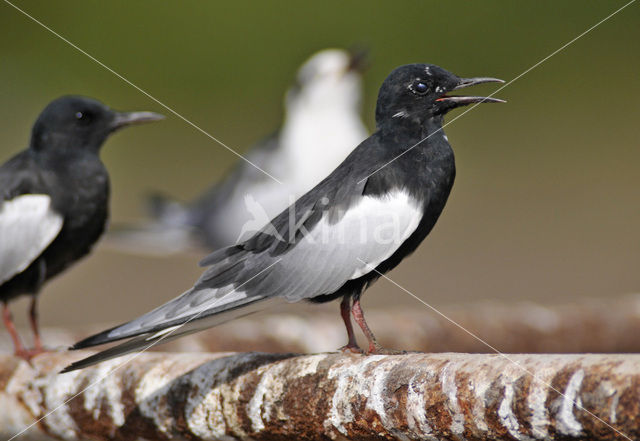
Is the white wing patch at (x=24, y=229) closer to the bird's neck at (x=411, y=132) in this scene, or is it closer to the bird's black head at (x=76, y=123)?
the bird's black head at (x=76, y=123)

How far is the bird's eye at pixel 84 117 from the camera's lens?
154 inches

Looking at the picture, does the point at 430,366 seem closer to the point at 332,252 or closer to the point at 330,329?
the point at 332,252

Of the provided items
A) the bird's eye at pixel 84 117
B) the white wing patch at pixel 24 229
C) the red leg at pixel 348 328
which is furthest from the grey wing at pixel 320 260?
the bird's eye at pixel 84 117

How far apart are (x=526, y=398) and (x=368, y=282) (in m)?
0.95

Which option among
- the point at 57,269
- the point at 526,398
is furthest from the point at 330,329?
the point at 526,398

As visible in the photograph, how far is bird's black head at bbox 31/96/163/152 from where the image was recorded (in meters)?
3.84

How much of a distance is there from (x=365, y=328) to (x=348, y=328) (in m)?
0.06

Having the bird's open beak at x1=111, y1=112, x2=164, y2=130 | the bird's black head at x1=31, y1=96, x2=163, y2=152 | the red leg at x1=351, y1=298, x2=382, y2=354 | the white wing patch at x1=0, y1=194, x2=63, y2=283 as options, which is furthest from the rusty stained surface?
the bird's open beak at x1=111, y1=112, x2=164, y2=130

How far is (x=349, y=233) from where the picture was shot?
256 cm

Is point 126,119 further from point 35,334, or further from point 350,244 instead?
point 350,244

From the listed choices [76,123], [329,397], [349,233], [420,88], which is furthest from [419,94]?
[76,123]

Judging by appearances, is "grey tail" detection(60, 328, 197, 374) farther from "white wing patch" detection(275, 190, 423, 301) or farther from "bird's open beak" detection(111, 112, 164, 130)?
"bird's open beak" detection(111, 112, 164, 130)

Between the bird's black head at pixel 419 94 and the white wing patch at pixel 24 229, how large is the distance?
152 cm

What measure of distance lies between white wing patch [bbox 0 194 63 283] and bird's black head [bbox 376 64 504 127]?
4.98 feet
